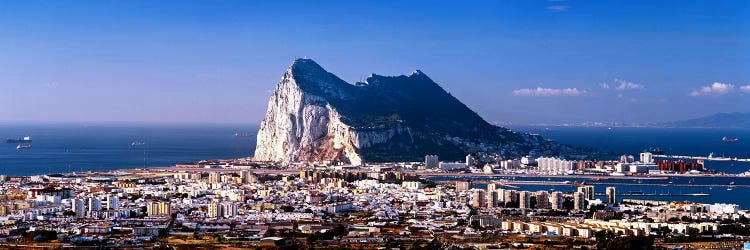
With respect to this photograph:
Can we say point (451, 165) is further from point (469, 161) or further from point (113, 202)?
point (113, 202)

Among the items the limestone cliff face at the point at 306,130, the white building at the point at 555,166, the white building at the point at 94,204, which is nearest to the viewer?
Result: the white building at the point at 94,204

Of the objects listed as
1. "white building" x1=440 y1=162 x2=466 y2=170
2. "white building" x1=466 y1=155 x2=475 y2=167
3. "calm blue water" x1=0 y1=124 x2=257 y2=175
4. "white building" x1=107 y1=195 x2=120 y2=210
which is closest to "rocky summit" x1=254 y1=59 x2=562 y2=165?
"white building" x1=466 y1=155 x2=475 y2=167

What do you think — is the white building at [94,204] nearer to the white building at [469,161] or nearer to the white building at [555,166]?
the white building at [555,166]

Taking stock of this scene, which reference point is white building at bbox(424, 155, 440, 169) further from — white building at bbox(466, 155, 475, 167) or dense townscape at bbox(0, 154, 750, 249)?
dense townscape at bbox(0, 154, 750, 249)

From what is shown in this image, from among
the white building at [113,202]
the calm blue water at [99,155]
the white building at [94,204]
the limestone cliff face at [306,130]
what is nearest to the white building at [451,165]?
the limestone cliff face at [306,130]

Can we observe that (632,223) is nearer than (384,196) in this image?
Yes

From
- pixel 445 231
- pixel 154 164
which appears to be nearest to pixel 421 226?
pixel 445 231

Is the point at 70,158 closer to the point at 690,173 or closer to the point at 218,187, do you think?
the point at 218,187
